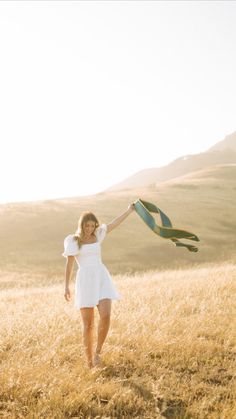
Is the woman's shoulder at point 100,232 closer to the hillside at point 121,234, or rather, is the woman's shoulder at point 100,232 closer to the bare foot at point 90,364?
the bare foot at point 90,364

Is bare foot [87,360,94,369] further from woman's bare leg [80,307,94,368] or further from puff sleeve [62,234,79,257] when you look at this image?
puff sleeve [62,234,79,257]

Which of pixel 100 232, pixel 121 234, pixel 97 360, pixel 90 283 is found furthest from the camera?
pixel 121 234

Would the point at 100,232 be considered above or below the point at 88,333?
above

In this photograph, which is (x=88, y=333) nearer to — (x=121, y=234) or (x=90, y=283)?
(x=90, y=283)

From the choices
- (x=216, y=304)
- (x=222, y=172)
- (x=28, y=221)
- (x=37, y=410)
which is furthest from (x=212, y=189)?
(x=37, y=410)

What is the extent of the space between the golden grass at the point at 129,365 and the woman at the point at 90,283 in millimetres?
333

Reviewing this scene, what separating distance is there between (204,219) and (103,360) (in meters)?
48.6

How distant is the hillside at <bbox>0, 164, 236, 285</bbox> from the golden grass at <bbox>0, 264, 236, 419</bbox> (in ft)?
48.7

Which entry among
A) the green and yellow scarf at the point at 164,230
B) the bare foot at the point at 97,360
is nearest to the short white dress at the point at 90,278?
the bare foot at the point at 97,360

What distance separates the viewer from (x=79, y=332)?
7105mm

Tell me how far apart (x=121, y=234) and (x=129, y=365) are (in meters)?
40.1

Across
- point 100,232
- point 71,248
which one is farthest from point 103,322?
point 100,232

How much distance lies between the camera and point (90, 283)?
6.19 m

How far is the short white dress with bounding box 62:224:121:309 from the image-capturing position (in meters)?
6.16
